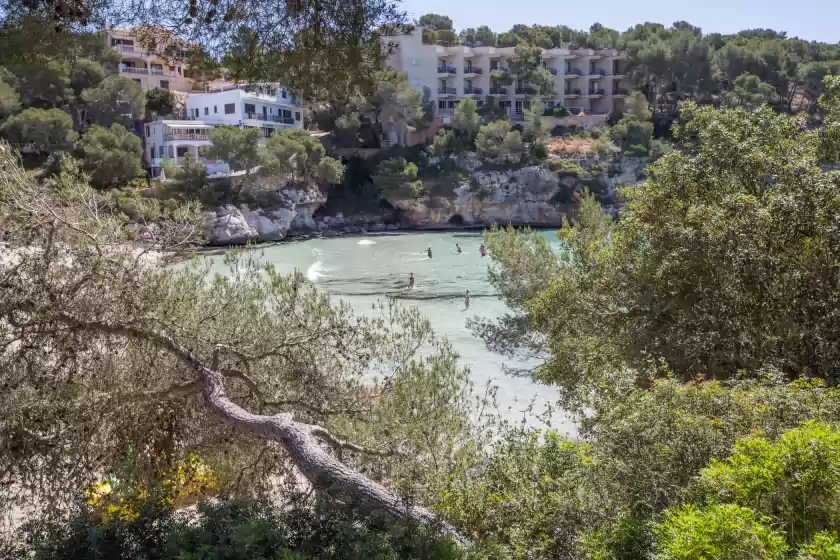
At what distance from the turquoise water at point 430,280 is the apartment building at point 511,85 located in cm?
1747

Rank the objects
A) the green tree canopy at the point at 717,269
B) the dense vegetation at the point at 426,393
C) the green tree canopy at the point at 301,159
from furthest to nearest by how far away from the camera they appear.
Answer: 1. the green tree canopy at the point at 301,159
2. the green tree canopy at the point at 717,269
3. the dense vegetation at the point at 426,393

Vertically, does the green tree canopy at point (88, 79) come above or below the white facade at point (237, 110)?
above

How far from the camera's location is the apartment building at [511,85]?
56594 mm

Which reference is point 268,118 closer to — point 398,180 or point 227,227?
point 398,180

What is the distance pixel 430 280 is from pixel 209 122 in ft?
87.2

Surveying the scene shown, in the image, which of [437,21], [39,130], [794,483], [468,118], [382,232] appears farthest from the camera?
[437,21]

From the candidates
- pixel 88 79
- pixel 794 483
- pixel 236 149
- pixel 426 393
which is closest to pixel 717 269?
pixel 426 393

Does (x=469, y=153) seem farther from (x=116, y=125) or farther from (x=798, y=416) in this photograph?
(x=798, y=416)

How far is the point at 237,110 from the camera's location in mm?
46625

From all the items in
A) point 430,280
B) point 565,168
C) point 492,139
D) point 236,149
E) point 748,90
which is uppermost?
point 748,90

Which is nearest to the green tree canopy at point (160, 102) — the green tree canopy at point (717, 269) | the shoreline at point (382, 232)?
the shoreline at point (382, 232)

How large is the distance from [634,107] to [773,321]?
5009 cm

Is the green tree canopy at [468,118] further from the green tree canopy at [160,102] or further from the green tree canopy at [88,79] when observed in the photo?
the green tree canopy at [88,79]

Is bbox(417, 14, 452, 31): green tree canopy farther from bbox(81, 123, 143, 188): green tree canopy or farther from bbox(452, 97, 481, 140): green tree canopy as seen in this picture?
bbox(81, 123, 143, 188): green tree canopy
